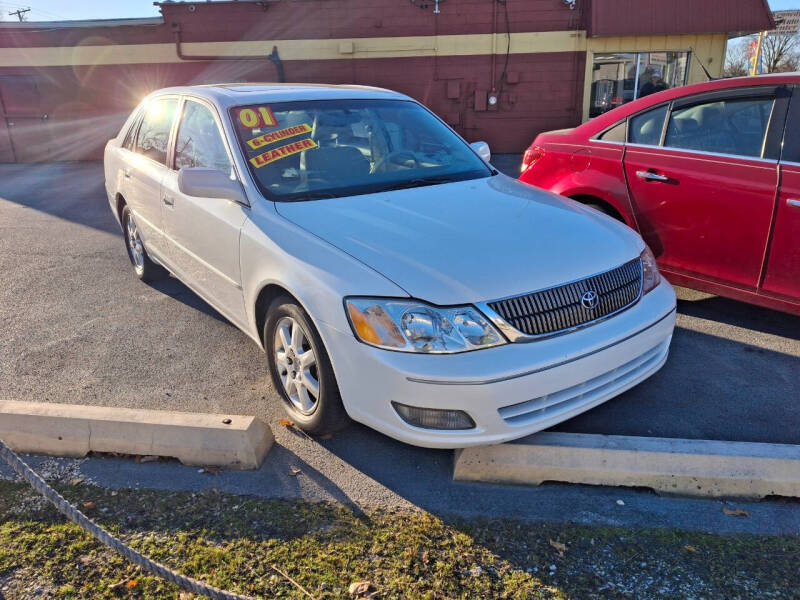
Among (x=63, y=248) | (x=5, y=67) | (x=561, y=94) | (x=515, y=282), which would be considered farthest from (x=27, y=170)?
(x=515, y=282)

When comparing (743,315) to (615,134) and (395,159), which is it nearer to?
(615,134)

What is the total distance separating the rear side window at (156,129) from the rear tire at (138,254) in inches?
26.1

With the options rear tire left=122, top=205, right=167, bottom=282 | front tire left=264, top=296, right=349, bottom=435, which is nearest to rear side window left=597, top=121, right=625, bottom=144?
front tire left=264, top=296, right=349, bottom=435

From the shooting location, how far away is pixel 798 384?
11.8 ft

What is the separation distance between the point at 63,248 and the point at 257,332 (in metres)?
4.78

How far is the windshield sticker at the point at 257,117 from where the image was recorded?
3.75 meters

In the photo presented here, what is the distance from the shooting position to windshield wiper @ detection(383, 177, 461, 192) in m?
3.64

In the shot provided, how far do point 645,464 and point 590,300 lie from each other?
0.78 meters

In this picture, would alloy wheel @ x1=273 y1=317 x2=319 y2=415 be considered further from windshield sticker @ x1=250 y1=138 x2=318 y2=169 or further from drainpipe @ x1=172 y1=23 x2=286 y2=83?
drainpipe @ x1=172 y1=23 x2=286 y2=83

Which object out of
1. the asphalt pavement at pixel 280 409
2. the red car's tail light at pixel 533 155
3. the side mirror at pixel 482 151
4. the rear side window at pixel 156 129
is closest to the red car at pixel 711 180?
the red car's tail light at pixel 533 155

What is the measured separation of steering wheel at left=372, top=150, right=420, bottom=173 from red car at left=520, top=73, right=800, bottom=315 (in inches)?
62.8

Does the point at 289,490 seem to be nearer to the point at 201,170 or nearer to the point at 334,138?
the point at 201,170

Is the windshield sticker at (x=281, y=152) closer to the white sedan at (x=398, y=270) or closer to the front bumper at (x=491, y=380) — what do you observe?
the white sedan at (x=398, y=270)

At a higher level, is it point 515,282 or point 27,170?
point 515,282
